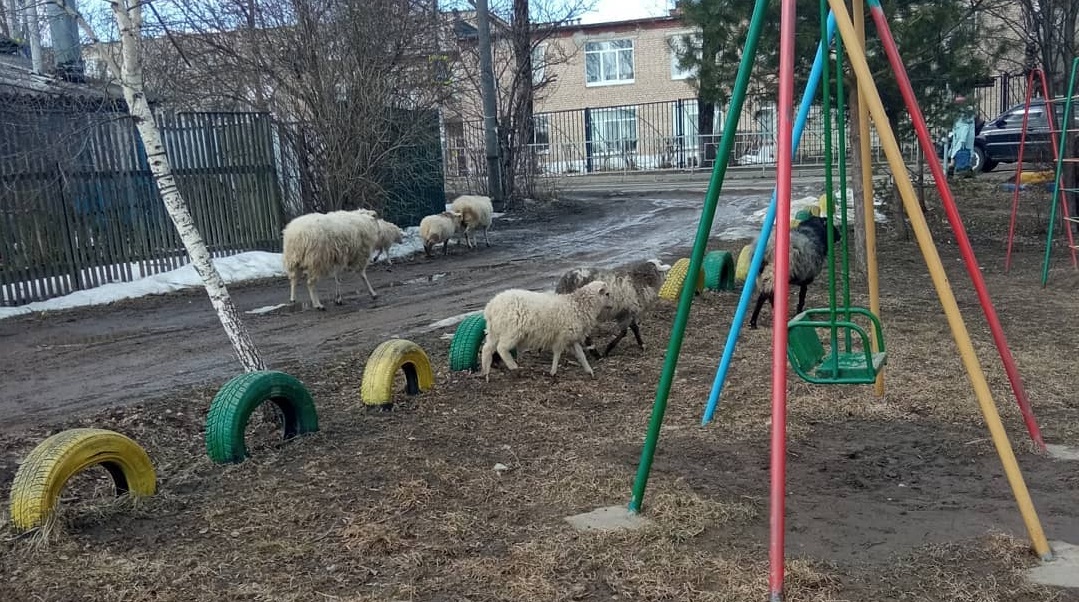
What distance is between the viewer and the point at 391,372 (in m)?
6.08

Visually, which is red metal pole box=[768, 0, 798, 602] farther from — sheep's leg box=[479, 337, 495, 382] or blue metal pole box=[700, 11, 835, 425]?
sheep's leg box=[479, 337, 495, 382]

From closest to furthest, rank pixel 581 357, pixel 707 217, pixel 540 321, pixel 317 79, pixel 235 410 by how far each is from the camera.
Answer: pixel 707 217
pixel 235 410
pixel 540 321
pixel 581 357
pixel 317 79

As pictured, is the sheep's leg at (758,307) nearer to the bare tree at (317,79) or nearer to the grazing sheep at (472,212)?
the grazing sheep at (472,212)

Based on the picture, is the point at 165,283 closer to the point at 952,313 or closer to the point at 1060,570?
the point at 952,313

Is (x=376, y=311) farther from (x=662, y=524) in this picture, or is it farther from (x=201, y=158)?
(x=662, y=524)

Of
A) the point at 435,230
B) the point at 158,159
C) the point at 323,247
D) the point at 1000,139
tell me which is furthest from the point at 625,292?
the point at 1000,139

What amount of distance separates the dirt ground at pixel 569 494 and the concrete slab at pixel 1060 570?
8 centimetres

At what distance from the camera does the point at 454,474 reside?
4809mm

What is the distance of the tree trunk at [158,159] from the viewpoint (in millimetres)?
5422

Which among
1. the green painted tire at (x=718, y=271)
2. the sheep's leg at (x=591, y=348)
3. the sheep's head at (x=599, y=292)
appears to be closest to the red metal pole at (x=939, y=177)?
the sheep's head at (x=599, y=292)

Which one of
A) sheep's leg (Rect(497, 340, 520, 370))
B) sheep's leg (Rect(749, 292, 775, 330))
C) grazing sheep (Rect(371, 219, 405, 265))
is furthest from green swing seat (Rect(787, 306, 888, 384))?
grazing sheep (Rect(371, 219, 405, 265))

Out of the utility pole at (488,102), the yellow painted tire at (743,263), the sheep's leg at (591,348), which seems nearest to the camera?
the sheep's leg at (591,348)

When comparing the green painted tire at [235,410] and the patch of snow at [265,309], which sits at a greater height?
the green painted tire at [235,410]

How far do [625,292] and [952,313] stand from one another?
13.1 ft
